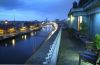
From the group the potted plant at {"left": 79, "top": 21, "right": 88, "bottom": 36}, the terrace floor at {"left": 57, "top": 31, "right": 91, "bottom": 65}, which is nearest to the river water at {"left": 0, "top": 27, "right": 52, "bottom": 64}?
the potted plant at {"left": 79, "top": 21, "right": 88, "bottom": 36}

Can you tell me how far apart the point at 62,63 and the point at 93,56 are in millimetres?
2995

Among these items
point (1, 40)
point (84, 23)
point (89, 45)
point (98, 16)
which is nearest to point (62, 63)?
point (89, 45)

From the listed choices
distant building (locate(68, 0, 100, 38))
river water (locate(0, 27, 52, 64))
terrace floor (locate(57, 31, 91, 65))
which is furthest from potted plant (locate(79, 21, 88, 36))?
river water (locate(0, 27, 52, 64))

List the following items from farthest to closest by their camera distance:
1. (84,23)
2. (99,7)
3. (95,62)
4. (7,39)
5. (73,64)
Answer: (7,39) < (84,23) < (99,7) < (73,64) < (95,62)

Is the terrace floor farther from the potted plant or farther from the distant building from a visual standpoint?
the potted plant

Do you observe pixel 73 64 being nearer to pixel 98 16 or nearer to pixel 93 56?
pixel 93 56

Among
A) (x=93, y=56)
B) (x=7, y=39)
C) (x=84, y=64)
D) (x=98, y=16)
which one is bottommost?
(x=7, y=39)

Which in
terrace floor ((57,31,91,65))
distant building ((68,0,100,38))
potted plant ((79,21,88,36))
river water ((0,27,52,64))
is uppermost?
distant building ((68,0,100,38))

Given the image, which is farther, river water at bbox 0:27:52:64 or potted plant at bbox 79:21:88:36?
river water at bbox 0:27:52:64

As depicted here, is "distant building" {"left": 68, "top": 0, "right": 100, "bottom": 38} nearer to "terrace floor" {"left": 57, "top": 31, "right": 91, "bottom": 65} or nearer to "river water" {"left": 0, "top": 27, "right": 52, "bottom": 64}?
"terrace floor" {"left": 57, "top": 31, "right": 91, "bottom": 65}

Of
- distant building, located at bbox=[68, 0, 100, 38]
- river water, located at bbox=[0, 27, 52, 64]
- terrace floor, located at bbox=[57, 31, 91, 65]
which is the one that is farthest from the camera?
river water, located at bbox=[0, 27, 52, 64]

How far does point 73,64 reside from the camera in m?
12.8

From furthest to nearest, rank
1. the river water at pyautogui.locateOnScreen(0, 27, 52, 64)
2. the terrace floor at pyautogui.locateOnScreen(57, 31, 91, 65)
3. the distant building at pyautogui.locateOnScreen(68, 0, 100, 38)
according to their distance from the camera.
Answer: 1. the river water at pyautogui.locateOnScreen(0, 27, 52, 64)
2. the distant building at pyautogui.locateOnScreen(68, 0, 100, 38)
3. the terrace floor at pyautogui.locateOnScreen(57, 31, 91, 65)

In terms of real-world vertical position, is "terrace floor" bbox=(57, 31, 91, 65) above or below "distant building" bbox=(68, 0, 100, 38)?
below
